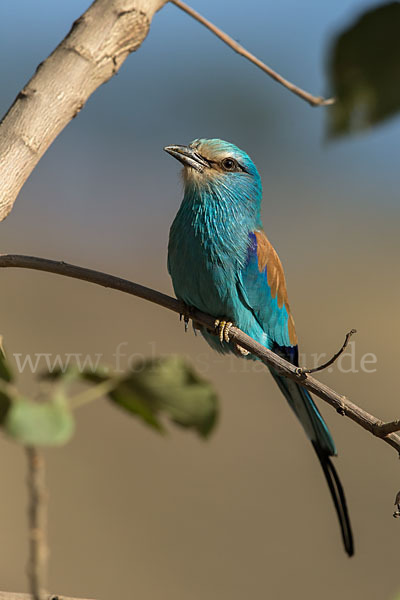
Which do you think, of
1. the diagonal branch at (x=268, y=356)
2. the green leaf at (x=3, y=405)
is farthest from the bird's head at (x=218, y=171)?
the green leaf at (x=3, y=405)

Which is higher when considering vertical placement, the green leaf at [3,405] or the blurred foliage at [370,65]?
the blurred foliage at [370,65]

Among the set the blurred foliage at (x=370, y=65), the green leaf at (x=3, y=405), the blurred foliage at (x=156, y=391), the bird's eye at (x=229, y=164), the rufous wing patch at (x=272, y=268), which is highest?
the bird's eye at (x=229, y=164)

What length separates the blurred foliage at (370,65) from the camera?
0.52 m

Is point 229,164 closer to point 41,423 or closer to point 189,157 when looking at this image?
point 189,157

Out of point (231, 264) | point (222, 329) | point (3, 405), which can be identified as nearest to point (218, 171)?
point (231, 264)

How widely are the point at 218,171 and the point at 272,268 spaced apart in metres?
0.50

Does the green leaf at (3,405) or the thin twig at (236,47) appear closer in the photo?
the green leaf at (3,405)

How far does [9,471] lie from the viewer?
19.7 feet

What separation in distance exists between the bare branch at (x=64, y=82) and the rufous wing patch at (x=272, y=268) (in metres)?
1.34

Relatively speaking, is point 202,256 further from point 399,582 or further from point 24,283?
point 24,283

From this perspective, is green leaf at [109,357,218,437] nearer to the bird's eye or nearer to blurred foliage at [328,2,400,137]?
blurred foliage at [328,2,400,137]

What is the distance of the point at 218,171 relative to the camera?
3109 mm

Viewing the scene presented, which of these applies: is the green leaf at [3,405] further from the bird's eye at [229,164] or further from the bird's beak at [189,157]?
the bird's eye at [229,164]

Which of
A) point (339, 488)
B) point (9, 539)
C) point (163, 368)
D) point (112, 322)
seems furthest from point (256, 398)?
point (163, 368)
